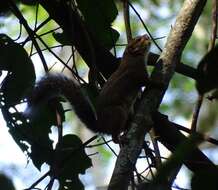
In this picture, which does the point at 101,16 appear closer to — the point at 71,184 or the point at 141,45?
the point at 71,184

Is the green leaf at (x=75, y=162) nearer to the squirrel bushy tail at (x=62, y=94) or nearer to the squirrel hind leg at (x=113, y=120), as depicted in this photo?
the squirrel bushy tail at (x=62, y=94)

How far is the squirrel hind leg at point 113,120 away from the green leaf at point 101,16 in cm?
60

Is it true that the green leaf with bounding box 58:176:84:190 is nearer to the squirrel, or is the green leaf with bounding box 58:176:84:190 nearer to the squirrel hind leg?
the squirrel

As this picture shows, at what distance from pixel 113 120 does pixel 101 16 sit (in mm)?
866

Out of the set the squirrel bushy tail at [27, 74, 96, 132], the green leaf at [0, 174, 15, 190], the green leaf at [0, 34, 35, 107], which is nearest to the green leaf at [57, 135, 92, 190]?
the squirrel bushy tail at [27, 74, 96, 132]

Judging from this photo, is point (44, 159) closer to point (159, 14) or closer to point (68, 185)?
point (68, 185)

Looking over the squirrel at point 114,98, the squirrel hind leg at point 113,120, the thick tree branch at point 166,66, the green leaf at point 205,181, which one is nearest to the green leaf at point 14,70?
the thick tree branch at point 166,66

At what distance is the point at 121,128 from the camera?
3.59m

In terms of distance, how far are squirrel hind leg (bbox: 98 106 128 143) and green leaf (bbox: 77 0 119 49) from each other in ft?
1.97

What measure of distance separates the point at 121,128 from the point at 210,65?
105 inches

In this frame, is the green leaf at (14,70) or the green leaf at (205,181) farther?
the green leaf at (14,70)

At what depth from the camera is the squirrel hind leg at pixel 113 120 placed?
360 centimetres

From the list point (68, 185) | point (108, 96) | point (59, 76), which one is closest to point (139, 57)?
point (108, 96)

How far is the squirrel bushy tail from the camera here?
2707mm
